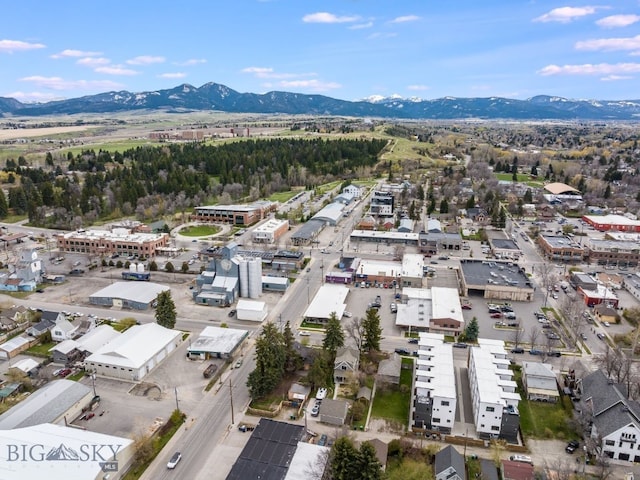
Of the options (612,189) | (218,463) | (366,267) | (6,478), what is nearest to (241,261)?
(366,267)

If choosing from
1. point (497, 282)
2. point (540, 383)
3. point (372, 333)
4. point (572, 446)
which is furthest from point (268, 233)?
point (572, 446)

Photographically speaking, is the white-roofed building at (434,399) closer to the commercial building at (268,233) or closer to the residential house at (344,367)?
the residential house at (344,367)

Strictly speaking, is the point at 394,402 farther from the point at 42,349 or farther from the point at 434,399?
the point at 42,349

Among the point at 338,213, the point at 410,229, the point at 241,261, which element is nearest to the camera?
the point at 241,261

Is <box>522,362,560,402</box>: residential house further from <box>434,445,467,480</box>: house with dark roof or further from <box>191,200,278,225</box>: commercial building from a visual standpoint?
<box>191,200,278,225</box>: commercial building

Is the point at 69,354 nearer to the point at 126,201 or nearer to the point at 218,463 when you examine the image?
the point at 218,463
